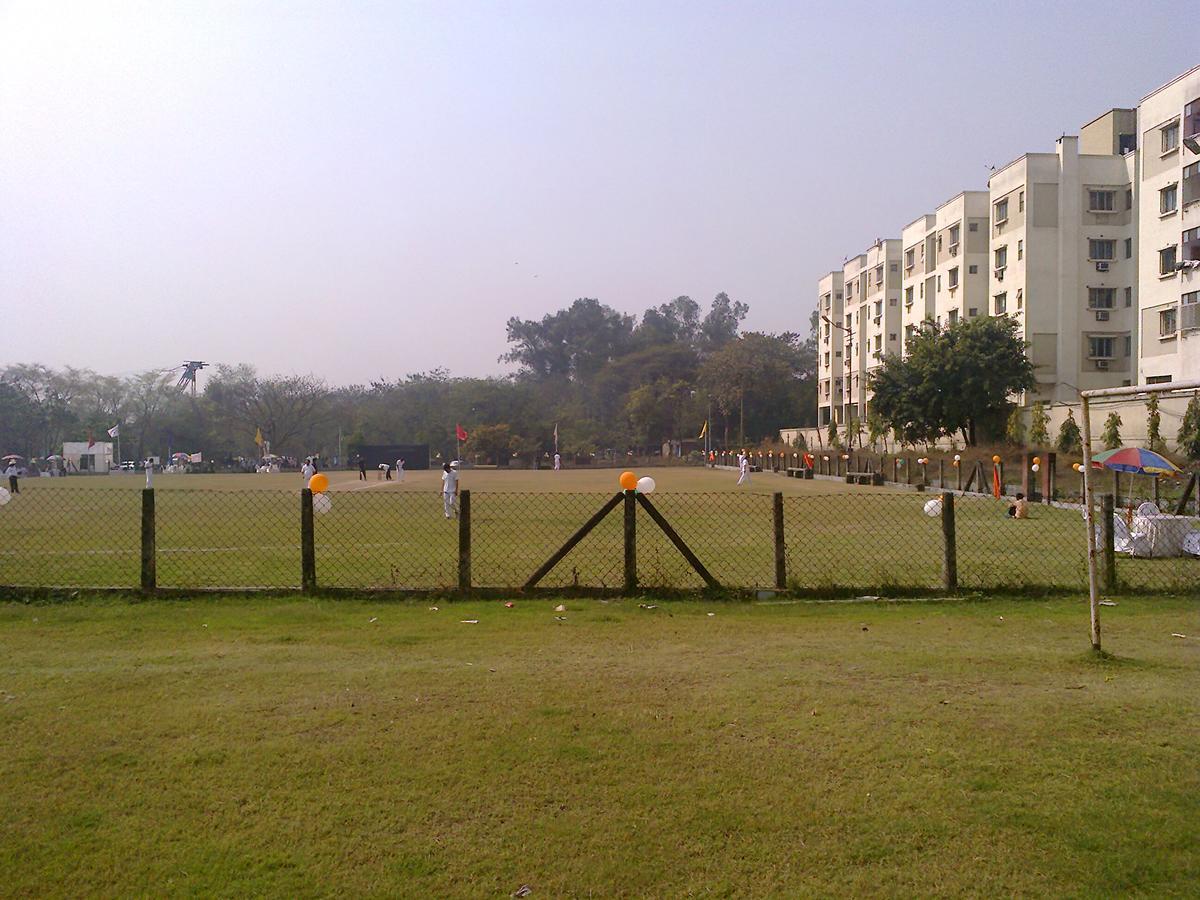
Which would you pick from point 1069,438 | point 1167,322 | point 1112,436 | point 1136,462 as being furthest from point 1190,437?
point 1136,462

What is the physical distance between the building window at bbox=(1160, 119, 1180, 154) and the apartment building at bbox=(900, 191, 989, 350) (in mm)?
13528

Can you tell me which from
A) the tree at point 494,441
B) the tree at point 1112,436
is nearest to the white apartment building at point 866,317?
the tree at point 494,441

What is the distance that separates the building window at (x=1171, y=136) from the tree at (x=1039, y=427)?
35.9ft

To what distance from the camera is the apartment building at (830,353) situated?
261ft

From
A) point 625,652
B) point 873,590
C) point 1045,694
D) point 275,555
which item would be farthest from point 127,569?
point 1045,694

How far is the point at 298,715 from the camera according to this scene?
546 cm

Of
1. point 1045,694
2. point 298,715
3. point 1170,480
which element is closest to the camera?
point 298,715

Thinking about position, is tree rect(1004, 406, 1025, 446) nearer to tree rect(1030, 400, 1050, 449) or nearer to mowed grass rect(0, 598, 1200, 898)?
tree rect(1030, 400, 1050, 449)

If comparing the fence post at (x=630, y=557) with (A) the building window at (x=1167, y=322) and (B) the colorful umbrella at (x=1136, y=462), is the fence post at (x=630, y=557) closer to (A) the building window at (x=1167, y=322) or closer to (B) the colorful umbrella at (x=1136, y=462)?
(B) the colorful umbrella at (x=1136, y=462)

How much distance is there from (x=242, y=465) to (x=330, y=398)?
62.7ft

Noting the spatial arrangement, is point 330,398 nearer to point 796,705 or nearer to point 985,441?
point 985,441

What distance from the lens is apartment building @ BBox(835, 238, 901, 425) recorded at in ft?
224

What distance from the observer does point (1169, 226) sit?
3759cm

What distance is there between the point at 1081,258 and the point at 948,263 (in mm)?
10456
